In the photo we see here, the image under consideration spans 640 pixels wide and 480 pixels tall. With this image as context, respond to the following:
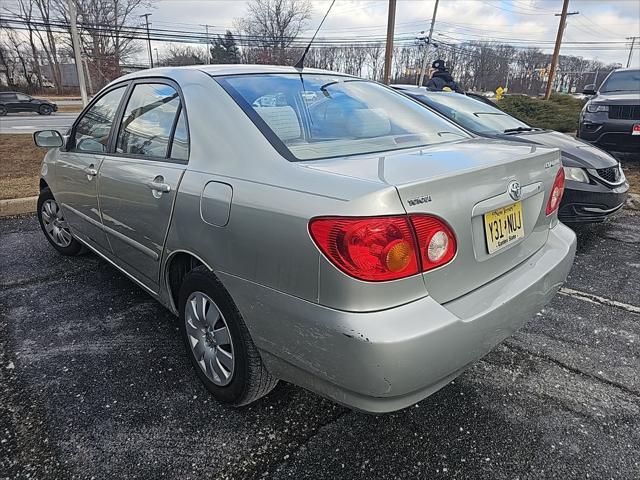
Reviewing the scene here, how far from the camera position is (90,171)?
290 cm

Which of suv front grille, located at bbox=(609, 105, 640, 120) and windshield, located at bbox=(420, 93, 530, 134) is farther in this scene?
suv front grille, located at bbox=(609, 105, 640, 120)

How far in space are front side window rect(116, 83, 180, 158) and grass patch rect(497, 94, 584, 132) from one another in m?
13.3

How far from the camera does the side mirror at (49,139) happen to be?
3.36 metres

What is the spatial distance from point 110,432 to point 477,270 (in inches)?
67.9

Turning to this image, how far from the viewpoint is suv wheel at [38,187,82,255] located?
3.86 m

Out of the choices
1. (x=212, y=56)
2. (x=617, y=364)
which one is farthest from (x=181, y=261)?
(x=212, y=56)

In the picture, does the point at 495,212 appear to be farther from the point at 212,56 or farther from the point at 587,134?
the point at 212,56

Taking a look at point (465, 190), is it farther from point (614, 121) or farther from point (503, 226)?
point (614, 121)

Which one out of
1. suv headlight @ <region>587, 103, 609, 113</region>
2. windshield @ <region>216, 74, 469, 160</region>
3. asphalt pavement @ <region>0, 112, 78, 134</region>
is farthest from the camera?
asphalt pavement @ <region>0, 112, 78, 134</region>

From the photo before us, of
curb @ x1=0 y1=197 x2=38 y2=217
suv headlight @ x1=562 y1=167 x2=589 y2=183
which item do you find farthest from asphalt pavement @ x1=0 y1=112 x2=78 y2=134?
suv headlight @ x1=562 y1=167 x2=589 y2=183

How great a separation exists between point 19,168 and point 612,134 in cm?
981

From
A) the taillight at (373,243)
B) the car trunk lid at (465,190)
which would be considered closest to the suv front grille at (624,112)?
the car trunk lid at (465,190)

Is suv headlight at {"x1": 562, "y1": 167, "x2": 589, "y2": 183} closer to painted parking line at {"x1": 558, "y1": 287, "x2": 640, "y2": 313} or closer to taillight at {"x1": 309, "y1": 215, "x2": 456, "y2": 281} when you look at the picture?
painted parking line at {"x1": 558, "y1": 287, "x2": 640, "y2": 313}

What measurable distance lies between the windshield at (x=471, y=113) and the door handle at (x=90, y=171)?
3.49 m
